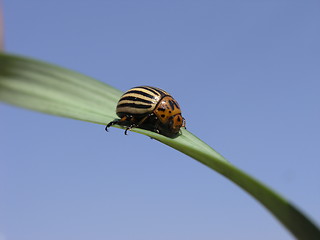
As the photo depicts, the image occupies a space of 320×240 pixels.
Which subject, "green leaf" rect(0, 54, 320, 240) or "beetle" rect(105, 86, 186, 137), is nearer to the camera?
"green leaf" rect(0, 54, 320, 240)

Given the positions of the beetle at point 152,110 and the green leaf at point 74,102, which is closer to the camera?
the green leaf at point 74,102

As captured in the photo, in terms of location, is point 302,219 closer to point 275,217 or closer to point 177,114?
point 275,217

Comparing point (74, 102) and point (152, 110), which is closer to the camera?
point (74, 102)

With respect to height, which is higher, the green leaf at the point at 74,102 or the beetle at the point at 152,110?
the beetle at the point at 152,110

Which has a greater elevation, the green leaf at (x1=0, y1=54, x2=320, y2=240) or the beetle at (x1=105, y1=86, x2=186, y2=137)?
the beetle at (x1=105, y1=86, x2=186, y2=137)

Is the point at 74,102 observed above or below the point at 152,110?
below
